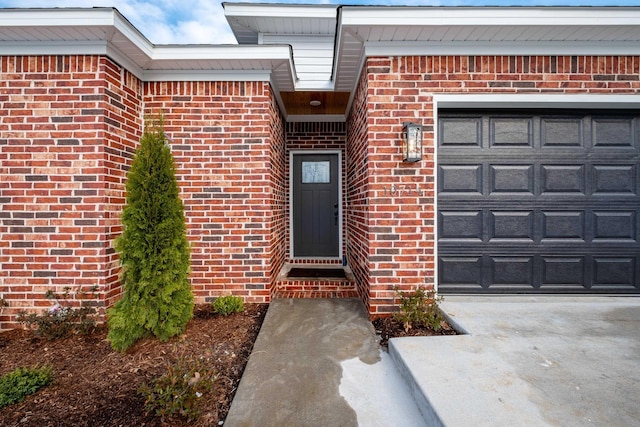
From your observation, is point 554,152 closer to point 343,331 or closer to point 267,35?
point 343,331

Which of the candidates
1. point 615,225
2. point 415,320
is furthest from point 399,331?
point 615,225

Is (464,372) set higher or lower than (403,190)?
lower

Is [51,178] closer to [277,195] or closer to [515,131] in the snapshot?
[277,195]

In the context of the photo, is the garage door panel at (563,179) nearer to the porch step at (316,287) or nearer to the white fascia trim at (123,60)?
the porch step at (316,287)

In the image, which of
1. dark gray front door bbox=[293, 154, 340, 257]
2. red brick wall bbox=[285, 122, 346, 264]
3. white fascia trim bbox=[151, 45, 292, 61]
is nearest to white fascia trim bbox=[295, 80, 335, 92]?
white fascia trim bbox=[151, 45, 292, 61]

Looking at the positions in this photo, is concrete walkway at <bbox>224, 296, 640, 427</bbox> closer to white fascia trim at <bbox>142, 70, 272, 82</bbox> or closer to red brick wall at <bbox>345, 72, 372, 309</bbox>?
red brick wall at <bbox>345, 72, 372, 309</bbox>

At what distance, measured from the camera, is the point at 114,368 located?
230 cm

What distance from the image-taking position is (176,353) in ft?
8.08

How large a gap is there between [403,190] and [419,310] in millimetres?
1234

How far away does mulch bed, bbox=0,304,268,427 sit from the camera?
180 cm

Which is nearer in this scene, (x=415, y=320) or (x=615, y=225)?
(x=415, y=320)

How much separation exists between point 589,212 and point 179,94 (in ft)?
16.7

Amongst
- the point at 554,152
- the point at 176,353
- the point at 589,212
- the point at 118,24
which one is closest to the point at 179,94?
the point at 118,24

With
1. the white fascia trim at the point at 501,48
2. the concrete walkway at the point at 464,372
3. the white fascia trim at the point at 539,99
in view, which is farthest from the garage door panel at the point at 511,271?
the white fascia trim at the point at 501,48
